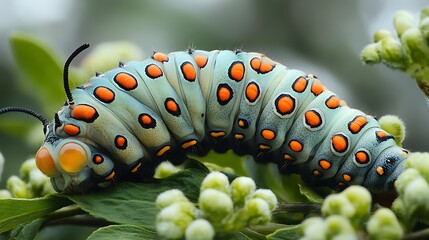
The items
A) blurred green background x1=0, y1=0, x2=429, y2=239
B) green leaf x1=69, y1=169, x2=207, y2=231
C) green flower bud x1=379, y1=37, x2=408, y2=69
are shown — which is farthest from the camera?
blurred green background x1=0, y1=0, x2=429, y2=239

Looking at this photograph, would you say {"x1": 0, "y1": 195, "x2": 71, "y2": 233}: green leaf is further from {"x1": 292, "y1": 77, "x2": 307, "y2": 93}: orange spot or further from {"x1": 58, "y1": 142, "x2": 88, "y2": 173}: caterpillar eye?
{"x1": 292, "y1": 77, "x2": 307, "y2": 93}: orange spot

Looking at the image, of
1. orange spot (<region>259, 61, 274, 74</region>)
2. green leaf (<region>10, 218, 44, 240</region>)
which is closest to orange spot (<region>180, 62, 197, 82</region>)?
orange spot (<region>259, 61, 274, 74</region>)

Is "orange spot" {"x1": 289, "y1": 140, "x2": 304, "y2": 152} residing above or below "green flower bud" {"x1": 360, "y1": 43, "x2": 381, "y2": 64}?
below

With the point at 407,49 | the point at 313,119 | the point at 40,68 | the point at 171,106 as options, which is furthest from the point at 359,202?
the point at 40,68

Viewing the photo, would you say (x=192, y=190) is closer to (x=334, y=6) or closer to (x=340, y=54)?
(x=340, y=54)

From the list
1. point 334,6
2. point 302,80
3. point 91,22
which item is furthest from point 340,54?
point 302,80

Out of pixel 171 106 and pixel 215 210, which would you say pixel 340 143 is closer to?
pixel 171 106

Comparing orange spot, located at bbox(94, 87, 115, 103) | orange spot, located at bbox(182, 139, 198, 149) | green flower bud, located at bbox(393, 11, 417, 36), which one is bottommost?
orange spot, located at bbox(182, 139, 198, 149)
